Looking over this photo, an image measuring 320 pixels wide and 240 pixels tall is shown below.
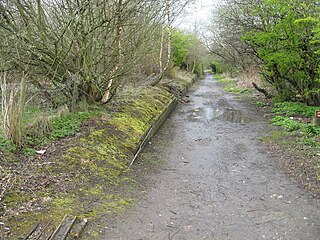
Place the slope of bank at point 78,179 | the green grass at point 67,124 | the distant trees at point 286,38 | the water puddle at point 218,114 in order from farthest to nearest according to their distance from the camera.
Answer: the water puddle at point 218,114 → the distant trees at point 286,38 → the green grass at point 67,124 → the slope of bank at point 78,179

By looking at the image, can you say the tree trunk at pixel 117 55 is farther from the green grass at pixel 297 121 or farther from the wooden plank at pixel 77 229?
A: the green grass at pixel 297 121

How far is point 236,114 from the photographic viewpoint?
48.0 feet

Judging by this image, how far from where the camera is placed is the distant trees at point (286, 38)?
38.8 feet

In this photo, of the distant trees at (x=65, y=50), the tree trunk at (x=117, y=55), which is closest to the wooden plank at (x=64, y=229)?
the distant trees at (x=65, y=50)

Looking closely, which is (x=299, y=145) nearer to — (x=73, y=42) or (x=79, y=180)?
(x=79, y=180)

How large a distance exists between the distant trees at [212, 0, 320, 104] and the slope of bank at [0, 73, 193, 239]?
7281mm

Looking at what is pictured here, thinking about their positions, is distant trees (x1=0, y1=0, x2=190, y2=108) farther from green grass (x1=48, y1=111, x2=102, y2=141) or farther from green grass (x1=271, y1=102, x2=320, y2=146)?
green grass (x1=271, y1=102, x2=320, y2=146)

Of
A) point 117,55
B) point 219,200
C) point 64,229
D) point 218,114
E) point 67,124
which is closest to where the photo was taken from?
point 64,229

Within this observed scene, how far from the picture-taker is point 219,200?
17.5ft

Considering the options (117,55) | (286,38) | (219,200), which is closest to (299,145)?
(219,200)

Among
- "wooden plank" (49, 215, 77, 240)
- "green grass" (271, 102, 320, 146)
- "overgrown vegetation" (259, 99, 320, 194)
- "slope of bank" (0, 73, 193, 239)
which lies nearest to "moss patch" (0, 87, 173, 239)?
"slope of bank" (0, 73, 193, 239)

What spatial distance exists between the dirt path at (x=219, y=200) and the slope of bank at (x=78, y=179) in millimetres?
500

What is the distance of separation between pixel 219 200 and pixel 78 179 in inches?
93.6

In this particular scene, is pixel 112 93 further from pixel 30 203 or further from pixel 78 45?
pixel 30 203
